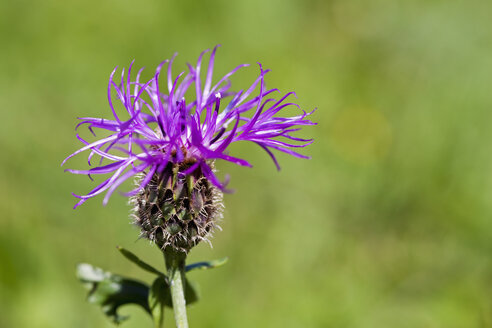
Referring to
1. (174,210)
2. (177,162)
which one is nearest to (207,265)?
(174,210)

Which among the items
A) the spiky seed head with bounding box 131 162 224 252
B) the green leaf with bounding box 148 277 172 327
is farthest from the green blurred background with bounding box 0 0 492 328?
the spiky seed head with bounding box 131 162 224 252

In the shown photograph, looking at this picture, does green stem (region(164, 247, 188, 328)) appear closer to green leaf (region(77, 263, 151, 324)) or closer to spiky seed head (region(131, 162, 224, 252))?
spiky seed head (region(131, 162, 224, 252))

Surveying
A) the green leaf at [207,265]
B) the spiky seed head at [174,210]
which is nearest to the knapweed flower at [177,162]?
the spiky seed head at [174,210]

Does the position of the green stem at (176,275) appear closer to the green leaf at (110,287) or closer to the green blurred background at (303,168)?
the green leaf at (110,287)

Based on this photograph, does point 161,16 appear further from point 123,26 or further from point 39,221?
point 39,221

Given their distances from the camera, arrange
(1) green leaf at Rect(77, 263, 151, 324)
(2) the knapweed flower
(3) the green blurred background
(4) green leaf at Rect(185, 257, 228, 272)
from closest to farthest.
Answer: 1. (2) the knapweed flower
2. (4) green leaf at Rect(185, 257, 228, 272)
3. (1) green leaf at Rect(77, 263, 151, 324)
4. (3) the green blurred background

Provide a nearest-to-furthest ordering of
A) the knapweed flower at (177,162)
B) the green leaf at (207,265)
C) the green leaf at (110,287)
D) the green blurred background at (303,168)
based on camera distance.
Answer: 1. the knapweed flower at (177,162)
2. the green leaf at (207,265)
3. the green leaf at (110,287)
4. the green blurred background at (303,168)
